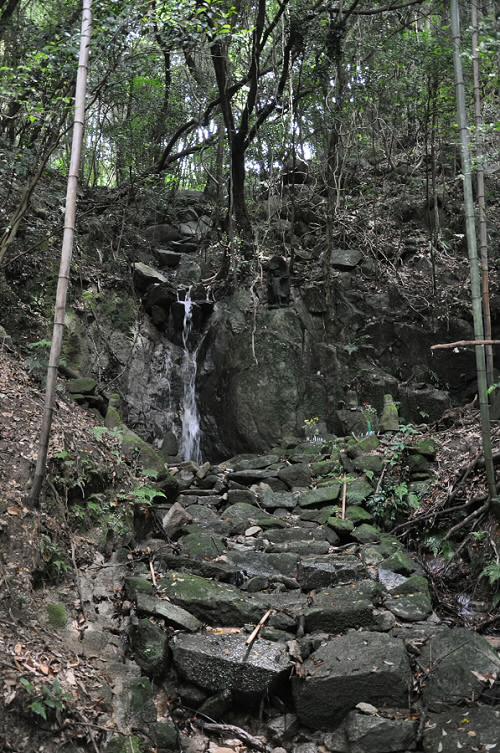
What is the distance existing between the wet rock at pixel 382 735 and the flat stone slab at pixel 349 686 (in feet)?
0.65

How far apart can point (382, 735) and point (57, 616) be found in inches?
103

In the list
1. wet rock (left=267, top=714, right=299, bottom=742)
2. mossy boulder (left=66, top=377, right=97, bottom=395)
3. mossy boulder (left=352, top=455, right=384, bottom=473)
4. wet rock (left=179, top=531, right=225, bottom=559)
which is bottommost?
wet rock (left=267, top=714, right=299, bottom=742)

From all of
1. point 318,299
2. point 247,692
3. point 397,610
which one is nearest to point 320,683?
point 247,692

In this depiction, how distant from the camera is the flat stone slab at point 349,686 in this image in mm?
4434

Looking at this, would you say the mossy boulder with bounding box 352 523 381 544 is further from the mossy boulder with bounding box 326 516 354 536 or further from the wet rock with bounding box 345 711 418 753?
the wet rock with bounding box 345 711 418 753

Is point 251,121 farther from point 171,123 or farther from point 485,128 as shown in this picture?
point 485,128

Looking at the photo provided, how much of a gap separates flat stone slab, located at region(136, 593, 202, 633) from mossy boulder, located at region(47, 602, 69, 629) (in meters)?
0.68

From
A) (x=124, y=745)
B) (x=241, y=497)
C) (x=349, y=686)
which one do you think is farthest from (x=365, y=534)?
(x=124, y=745)

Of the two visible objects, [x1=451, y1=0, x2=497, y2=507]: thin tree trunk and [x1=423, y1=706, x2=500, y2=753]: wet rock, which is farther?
[x1=451, y1=0, x2=497, y2=507]: thin tree trunk

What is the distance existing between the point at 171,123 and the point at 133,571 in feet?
39.7

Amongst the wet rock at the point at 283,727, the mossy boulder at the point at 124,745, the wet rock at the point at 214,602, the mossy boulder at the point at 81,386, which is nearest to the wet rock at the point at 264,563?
the wet rock at the point at 214,602

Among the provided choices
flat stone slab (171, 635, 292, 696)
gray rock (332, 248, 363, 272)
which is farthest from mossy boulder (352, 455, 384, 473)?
gray rock (332, 248, 363, 272)

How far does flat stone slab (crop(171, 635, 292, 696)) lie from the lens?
457cm

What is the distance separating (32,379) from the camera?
7.64m
